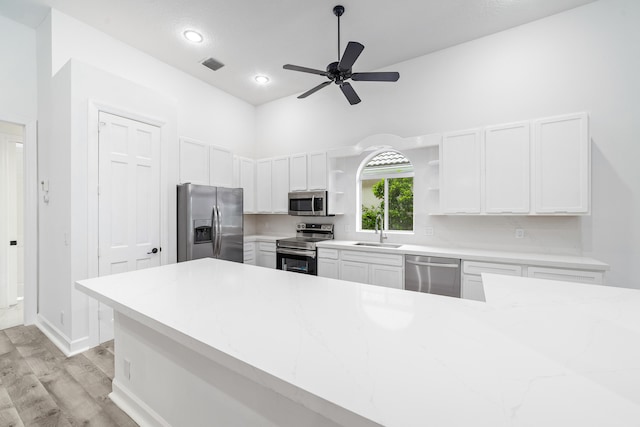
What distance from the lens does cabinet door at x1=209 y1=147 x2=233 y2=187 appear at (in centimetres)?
421

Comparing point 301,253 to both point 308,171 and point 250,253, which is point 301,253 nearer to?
point 250,253

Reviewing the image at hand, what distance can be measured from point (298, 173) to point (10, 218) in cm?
413

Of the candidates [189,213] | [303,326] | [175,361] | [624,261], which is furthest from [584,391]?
[189,213]

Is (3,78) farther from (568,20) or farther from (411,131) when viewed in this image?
(568,20)

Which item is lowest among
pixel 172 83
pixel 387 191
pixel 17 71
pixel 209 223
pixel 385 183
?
pixel 209 223

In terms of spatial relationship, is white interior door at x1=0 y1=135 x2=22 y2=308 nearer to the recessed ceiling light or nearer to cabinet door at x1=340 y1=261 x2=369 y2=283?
the recessed ceiling light

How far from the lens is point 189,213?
348cm

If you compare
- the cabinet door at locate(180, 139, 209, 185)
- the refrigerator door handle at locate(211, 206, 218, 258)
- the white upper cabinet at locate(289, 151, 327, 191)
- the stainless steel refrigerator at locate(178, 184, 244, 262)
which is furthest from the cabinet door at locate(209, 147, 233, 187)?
the white upper cabinet at locate(289, 151, 327, 191)

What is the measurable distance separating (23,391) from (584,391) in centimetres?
341

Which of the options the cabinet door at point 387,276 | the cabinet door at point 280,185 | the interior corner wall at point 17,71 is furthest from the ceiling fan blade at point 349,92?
the interior corner wall at point 17,71

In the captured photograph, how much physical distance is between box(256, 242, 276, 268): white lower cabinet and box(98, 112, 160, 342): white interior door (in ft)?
5.98

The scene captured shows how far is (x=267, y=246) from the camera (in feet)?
15.8

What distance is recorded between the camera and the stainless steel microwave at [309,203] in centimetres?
434

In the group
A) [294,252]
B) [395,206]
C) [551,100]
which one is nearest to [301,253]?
[294,252]
